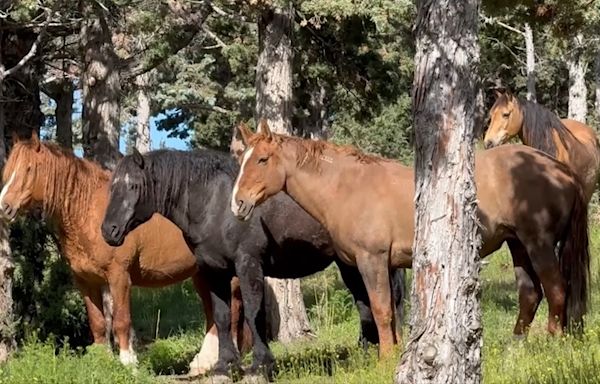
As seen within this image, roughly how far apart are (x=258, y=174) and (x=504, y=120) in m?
4.00

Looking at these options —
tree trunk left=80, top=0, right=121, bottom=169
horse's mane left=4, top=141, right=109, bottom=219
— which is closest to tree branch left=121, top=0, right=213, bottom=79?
tree trunk left=80, top=0, right=121, bottom=169

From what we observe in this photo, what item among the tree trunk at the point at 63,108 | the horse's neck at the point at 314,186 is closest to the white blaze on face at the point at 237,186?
the horse's neck at the point at 314,186

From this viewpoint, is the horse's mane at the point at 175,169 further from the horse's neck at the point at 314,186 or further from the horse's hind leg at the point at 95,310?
the horse's hind leg at the point at 95,310

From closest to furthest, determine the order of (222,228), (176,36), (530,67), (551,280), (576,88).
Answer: (551,280), (222,228), (176,36), (576,88), (530,67)

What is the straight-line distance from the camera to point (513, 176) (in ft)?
29.4

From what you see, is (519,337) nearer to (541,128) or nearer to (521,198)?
(521,198)

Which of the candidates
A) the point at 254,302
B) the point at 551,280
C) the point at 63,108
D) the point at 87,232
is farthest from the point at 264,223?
the point at 63,108

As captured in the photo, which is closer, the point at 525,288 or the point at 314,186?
the point at 314,186

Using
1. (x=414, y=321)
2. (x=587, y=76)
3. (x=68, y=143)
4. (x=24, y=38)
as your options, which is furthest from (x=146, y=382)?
(x=587, y=76)

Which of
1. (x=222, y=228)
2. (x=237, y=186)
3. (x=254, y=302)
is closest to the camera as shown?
(x=237, y=186)

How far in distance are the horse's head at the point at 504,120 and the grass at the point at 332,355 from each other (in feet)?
7.53

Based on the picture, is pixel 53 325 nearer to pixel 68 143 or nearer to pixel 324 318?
pixel 324 318

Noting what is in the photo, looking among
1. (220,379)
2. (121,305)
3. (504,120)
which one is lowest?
(220,379)

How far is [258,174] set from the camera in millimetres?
8656
